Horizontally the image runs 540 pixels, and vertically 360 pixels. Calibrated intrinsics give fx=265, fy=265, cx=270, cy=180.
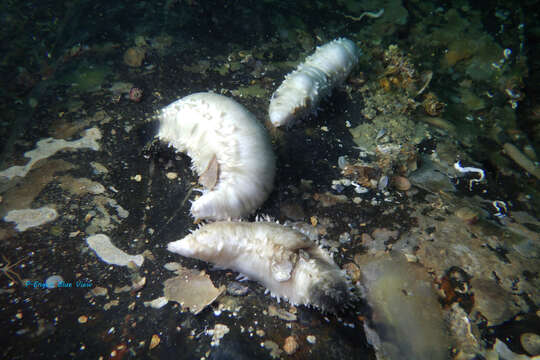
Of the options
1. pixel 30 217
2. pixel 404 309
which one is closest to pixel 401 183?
pixel 404 309

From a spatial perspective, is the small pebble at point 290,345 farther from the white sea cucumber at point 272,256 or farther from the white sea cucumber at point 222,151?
the white sea cucumber at point 222,151

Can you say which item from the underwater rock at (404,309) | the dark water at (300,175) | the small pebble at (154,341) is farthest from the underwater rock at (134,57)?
the underwater rock at (404,309)

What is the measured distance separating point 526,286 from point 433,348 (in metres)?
1.14

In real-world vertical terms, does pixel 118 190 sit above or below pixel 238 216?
below

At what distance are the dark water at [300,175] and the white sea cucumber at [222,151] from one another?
264 mm

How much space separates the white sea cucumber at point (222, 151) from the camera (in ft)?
9.30

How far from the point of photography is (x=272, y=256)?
2424mm

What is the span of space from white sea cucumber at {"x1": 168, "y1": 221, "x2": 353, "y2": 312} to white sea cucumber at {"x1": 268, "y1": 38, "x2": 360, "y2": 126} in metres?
1.79

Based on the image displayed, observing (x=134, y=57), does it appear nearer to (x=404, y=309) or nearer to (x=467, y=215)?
(x=404, y=309)

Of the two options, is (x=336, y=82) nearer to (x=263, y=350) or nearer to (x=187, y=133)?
(x=187, y=133)

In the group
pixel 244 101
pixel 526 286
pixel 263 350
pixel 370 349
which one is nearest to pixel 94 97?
pixel 244 101

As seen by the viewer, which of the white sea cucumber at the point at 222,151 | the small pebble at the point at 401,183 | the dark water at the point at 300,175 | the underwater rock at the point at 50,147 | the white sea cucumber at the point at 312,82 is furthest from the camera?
the white sea cucumber at the point at 312,82

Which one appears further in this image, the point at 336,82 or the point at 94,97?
the point at 336,82

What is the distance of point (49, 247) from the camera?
2.60 meters
